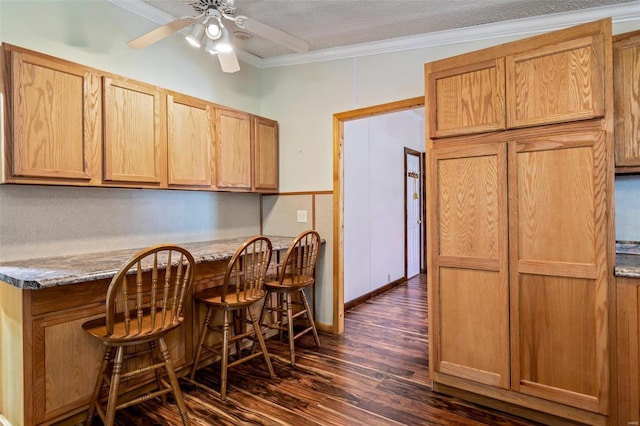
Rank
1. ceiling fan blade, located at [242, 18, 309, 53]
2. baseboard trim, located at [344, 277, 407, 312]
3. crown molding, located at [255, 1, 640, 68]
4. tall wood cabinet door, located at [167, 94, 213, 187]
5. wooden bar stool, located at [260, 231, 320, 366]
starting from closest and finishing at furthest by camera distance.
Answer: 1. ceiling fan blade, located at [242, 18, 309, 53]
2. crown molding, located at [255, 1, 640, 68]
3. tall wood cabinet door, located at [167, 94, 213, 187]
4. wooden bar stool, located at [260, 231, 320, 366]
5. baseboard trim, located at [344, 277, 407, 312]

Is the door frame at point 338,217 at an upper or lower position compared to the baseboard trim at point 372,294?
upper

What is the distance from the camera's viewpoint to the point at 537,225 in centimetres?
196

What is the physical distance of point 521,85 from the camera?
78.2 inches

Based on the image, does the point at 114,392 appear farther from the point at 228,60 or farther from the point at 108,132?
the point at 228,60

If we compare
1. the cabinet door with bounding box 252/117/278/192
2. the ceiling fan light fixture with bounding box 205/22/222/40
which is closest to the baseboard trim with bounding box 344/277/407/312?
the cabinet door with bounding box 252/117/278/192

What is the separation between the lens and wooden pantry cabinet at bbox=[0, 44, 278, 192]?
6.22 ft

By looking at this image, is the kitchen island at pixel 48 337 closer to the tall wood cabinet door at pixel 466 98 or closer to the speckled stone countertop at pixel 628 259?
the tall wood cabinet door at pixel 466 98

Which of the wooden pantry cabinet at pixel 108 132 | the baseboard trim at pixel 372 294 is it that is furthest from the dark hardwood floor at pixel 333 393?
the wooden pantry cabinet at pixel 108 132

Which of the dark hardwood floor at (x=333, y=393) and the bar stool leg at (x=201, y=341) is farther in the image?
the bar stool leg at (x=201, y=341)

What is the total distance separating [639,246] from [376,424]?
2061mm

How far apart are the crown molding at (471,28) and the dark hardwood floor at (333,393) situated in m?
2.61

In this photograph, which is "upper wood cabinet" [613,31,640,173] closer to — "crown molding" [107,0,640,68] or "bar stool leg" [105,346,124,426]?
"crown molding" [107,0,640,68]

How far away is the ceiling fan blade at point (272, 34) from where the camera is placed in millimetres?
2139

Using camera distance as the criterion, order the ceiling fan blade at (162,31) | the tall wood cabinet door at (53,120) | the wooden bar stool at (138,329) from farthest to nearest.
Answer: the ceiling fan blade at (162,31) < the tall wood cabinet door at (53,120) < the wooden bar stool at (138,329)
